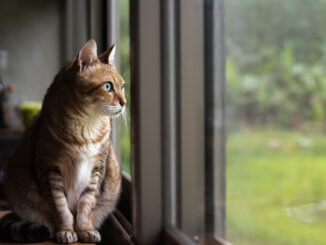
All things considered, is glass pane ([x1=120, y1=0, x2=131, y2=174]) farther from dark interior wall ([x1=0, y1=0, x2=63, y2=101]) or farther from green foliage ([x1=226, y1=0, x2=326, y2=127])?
dark interior wall ([x1=0, y1=0, x2=63, y2=101])

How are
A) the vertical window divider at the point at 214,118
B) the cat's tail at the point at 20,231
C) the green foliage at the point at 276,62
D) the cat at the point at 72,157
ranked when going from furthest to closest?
1. the vertical window divider at the point at 214,118
2. the cat's tail at the point at 20,231
3. the cat at the point at 72,157
4. the green foliage at the point at 276,62

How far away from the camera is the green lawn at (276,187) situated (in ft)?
2.35

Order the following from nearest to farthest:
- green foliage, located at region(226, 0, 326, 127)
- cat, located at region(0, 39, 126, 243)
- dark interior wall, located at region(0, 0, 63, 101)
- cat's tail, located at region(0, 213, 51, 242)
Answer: green foliage, located at region(226, 0, 326, 127) < cat, located at region(0, 39, 126, 243) < cat's tail, located at region(0, 213, 51, 242) < dark interior wall, located at region(0, 0, 63, 101)

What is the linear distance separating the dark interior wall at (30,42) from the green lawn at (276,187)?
2.10 m

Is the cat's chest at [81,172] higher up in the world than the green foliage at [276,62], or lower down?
lower down

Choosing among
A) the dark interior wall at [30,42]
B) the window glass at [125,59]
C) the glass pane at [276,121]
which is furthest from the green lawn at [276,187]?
the dark interior wall at [30,42]

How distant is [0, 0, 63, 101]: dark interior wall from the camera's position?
2.88 metres

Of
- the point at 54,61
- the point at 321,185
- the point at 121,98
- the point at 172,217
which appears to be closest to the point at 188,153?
the point at 172,217

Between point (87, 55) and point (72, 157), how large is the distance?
9.6 inches

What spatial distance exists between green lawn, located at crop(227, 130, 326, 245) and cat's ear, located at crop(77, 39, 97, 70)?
0.42 metres

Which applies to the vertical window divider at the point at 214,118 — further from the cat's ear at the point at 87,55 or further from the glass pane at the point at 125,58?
the cat's ear at the point at 87,55

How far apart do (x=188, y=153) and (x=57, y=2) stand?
6.33 feet

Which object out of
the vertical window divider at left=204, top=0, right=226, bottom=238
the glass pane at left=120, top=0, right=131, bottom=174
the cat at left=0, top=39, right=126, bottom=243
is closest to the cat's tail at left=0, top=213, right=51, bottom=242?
the cat at left=0, top=39, right=126, bottom=243

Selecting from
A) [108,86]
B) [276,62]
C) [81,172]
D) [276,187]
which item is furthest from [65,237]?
[276,62]
